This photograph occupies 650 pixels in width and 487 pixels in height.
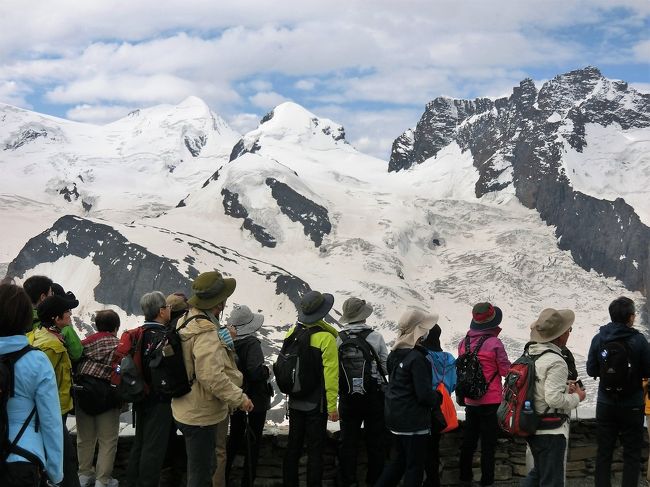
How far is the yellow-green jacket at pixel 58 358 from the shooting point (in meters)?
7.36

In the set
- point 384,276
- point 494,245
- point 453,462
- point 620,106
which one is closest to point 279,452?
point 453,462

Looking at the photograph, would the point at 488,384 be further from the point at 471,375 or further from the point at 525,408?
the point at 525,408

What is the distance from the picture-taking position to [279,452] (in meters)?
9.59

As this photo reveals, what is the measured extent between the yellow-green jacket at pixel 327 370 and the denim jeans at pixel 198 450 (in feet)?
4.27

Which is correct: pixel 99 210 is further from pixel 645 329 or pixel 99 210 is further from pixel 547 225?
pixel 645 329

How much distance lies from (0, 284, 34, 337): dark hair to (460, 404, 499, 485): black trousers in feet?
18.1

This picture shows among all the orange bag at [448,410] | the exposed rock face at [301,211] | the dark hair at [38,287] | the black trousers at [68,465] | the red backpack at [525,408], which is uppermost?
the exposed rock face at [301,211]

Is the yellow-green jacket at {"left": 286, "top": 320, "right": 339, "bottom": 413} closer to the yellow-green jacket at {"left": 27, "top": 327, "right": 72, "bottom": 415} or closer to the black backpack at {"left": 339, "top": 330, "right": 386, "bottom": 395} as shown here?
the black backpack at {"left": 339, "top": 330, "right": 386, "bottom": 395}

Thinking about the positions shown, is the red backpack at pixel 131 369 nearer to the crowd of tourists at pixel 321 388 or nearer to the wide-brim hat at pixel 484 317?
the crowd of tourists at pixel 321 388

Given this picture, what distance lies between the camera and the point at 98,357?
332 inches

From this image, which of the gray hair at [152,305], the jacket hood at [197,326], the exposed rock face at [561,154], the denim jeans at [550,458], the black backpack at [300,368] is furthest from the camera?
the exposed rock face at [561,154]

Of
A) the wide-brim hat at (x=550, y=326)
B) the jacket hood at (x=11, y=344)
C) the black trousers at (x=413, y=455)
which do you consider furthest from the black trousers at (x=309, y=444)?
the jacket hood at (x=11, y=344)

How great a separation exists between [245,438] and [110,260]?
93234mm

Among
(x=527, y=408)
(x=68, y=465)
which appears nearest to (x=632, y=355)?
(x=527, y=408)
